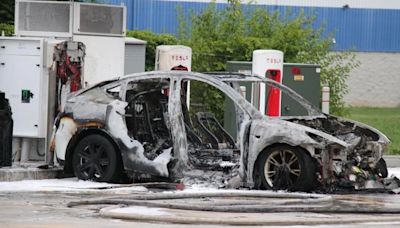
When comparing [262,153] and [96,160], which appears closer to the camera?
[262,153]

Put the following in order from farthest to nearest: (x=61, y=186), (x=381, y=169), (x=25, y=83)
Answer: (x=25, y=83)
(x=381, y=169)
(x=61, y=186)

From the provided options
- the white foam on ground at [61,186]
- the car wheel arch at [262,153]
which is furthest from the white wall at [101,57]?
the car wheel arch at [262,153]

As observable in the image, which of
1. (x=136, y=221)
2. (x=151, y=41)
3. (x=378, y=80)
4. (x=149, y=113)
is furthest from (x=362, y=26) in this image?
(x=136, y=221)

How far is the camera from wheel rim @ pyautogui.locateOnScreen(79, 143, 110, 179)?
45.0 feet

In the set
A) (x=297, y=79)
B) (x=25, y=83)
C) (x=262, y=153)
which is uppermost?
(x=297, y=79)

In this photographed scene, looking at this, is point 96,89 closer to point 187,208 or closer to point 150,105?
point 150,105

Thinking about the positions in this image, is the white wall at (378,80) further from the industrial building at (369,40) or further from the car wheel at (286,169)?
the car wheel at (286,169)

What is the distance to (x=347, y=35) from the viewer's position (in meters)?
49.9

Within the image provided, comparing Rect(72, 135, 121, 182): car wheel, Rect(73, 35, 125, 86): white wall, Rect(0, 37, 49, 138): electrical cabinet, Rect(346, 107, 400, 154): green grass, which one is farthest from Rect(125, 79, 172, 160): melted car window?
Rect(346, 107, 400, 154): green grass

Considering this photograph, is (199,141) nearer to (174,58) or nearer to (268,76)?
(174,58)

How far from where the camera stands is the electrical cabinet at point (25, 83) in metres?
15.0

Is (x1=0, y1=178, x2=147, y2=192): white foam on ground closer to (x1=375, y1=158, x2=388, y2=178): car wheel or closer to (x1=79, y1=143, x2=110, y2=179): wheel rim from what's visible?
(x1=79, y1=143, x2=110, y2=179): wheel rim

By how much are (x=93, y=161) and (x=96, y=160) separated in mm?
44

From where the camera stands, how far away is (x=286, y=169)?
42.1ft
